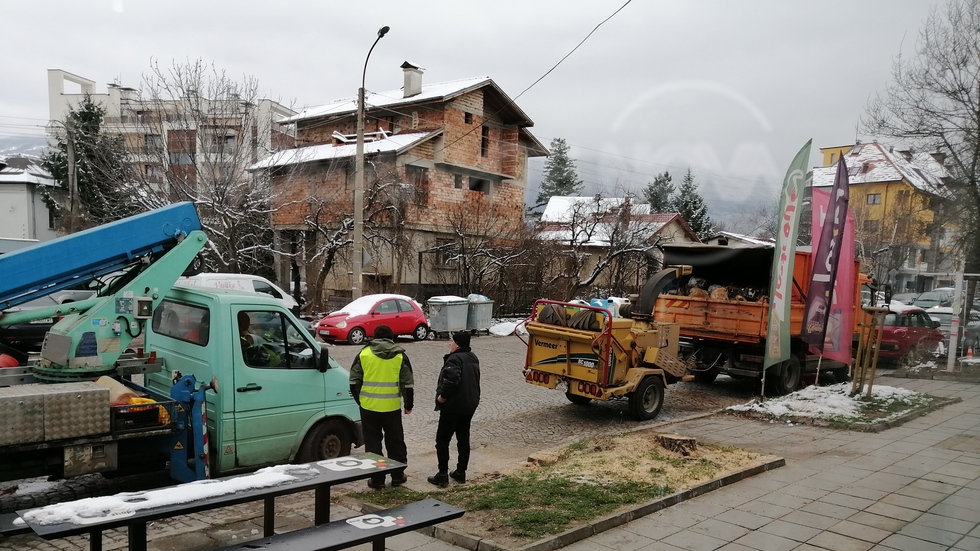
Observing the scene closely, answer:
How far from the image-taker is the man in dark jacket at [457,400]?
6766 millimetres

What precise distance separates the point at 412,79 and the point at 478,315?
16.9 m

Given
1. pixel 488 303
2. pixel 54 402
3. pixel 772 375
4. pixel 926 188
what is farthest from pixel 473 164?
pixel 54 402

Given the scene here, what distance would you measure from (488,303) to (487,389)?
974 centimetres

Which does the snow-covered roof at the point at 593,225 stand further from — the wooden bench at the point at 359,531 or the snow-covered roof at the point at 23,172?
the snow-covered roof at the point at 23,172

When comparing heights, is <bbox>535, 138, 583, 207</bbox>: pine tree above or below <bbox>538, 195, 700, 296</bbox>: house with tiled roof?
above

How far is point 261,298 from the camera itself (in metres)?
6.85

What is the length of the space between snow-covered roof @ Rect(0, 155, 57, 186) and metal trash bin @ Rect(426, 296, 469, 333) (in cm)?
3063

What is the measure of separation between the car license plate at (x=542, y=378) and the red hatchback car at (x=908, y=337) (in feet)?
40.5

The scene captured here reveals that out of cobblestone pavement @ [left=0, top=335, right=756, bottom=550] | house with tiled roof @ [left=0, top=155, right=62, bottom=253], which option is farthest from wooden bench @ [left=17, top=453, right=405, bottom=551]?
house with tiled roof @ [left=0, top=155, right=62, bottom=253]

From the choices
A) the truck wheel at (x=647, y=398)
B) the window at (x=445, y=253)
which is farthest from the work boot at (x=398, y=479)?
the window at (x=445, y=253)

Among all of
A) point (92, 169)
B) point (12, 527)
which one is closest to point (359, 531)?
point (12, 527)

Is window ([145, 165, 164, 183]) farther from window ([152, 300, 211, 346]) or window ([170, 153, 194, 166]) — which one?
window ([152, 300, 211, 346])

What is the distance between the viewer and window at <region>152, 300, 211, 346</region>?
6.49m

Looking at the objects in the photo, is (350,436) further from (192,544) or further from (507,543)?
(507,543)
